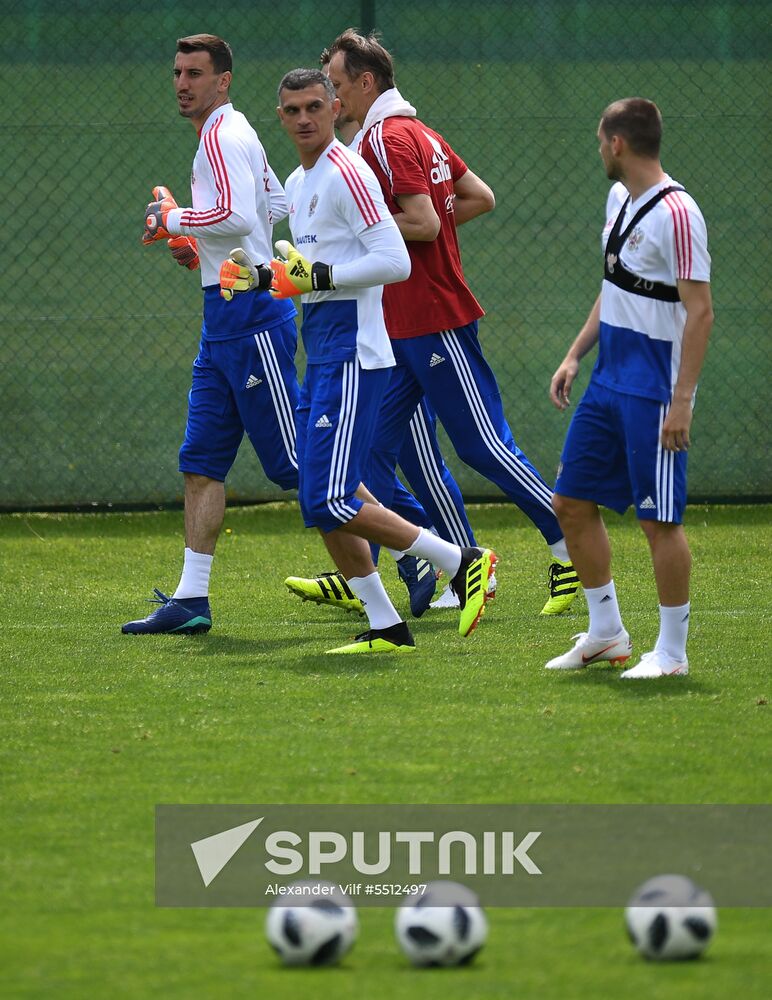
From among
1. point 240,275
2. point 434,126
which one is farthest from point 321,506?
point 434,126

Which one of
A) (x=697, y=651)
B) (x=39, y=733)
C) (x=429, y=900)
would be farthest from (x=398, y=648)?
(x=429, y=900)

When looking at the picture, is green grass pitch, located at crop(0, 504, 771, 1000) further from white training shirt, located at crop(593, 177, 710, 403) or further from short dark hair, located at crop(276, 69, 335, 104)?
short dark hair, located at crop(276, 69, 335, 104)

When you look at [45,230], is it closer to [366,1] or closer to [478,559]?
[366,1]

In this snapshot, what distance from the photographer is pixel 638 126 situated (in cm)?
557

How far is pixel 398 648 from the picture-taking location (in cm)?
647

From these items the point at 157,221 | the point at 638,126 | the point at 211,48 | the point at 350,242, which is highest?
the point at 638,126

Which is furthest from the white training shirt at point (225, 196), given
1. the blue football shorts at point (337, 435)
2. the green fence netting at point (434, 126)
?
the green fence netting at point (434, 126)

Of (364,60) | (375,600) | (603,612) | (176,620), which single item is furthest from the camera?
(364,60)

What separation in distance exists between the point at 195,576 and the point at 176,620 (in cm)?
20

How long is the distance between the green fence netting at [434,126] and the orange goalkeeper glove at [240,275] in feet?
13.7

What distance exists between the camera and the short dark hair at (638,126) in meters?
5.57

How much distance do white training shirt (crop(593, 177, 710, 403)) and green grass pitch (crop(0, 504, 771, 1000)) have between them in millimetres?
1033

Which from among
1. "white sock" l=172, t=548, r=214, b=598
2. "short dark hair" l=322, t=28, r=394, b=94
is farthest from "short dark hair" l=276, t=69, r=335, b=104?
"white sock" l=172, t=548, r=214, b=598

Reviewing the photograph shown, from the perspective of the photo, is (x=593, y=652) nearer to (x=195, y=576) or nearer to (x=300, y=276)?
(x=300, y=276)
